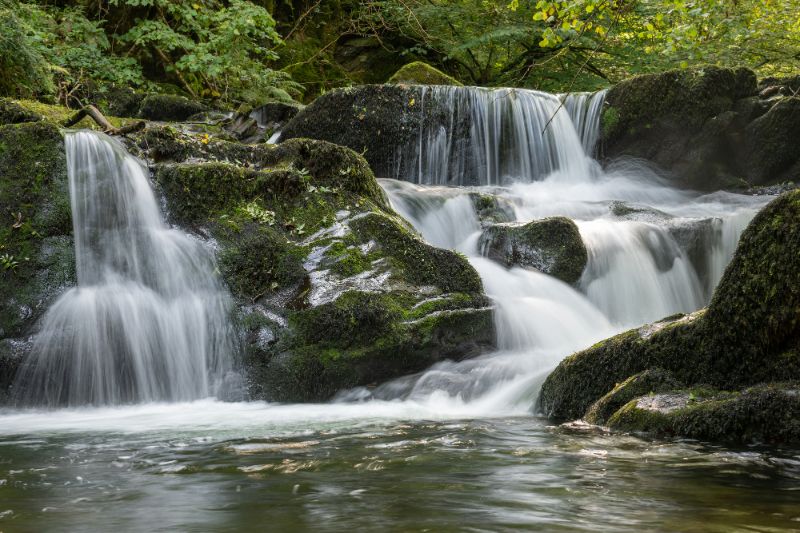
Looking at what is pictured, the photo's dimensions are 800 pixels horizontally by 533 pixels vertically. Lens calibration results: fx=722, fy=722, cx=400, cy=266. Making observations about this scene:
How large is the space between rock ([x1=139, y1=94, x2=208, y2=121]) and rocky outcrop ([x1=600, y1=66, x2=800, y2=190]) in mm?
7175

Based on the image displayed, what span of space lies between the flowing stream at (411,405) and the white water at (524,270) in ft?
0.09

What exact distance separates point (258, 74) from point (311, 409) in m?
9.78

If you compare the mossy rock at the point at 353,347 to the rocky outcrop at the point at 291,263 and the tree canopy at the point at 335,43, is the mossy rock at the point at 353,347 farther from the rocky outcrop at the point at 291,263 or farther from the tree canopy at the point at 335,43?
the tree canopy at the point at 335,43

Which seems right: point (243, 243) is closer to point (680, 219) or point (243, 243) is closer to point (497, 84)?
point (680, 219)

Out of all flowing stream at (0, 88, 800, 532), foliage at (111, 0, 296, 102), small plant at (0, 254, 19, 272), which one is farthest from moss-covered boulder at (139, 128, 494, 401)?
foliage at (111, 0, 296, 102)

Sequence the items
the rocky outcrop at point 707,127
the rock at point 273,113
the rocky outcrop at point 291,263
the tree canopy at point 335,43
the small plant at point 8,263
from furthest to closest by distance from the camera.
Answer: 1. the rock at point 273,113
2. the rocky outcrop at point 707,127
3. the tree canopy at point 335,43
4. the small plant at point 8,263
5. the rocky outcrop at point 291,263

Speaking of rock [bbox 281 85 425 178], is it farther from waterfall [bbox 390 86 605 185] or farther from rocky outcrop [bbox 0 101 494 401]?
rocky outcrop [bbox 0 101 494 401]

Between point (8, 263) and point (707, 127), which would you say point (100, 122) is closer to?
point (8, 263)

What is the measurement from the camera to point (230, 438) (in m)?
4.36

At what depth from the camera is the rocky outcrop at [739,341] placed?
12.6 ft

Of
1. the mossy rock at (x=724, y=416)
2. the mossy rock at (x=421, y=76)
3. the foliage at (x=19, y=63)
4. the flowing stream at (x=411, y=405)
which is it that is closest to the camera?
the flowing stream at (x=411, y=405)

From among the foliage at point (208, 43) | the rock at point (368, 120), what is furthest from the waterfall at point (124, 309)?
the foliage at point (208, 43)

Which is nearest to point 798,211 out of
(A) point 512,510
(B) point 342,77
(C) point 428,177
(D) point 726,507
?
(D) point 726,507

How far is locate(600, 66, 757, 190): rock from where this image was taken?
1222 cm
